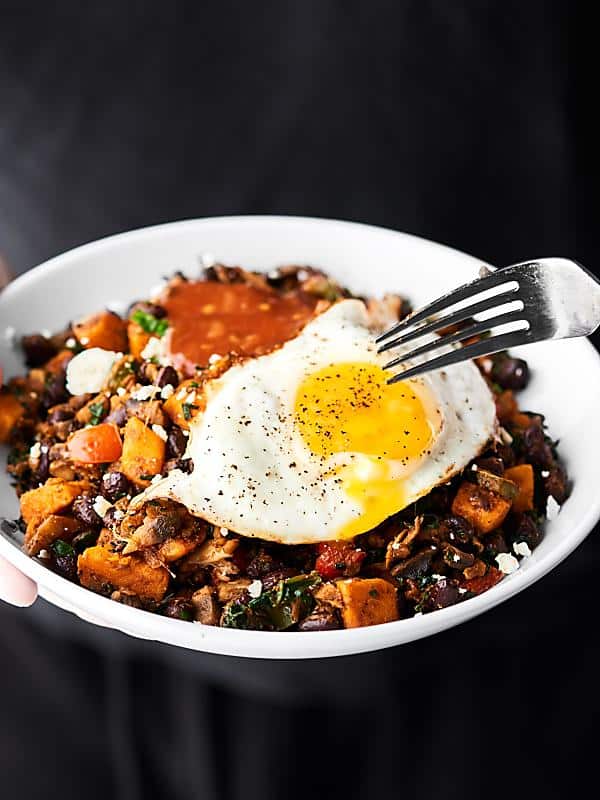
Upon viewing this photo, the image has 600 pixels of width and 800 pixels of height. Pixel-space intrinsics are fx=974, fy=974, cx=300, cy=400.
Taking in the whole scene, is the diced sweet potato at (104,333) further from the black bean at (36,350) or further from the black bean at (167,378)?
the black bean at (167,378)

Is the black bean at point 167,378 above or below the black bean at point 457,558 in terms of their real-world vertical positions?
above

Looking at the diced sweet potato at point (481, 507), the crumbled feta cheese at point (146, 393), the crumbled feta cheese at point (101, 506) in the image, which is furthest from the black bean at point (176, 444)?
the diced sweet potato at point (481, 507)

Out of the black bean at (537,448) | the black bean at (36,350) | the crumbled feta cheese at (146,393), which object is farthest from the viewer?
the black bean at (36,350)

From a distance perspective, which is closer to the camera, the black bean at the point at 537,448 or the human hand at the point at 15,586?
the human hand at the point at 15,586

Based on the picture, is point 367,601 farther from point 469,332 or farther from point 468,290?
point 468,290

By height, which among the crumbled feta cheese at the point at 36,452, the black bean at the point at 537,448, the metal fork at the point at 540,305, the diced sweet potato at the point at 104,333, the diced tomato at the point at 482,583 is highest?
the metal fork at the point at 540,305

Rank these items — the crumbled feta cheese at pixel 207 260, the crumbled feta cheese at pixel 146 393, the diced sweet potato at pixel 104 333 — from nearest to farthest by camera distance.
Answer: the crumbled feta cheese at pixel 146 393 < the diced sweet potato at pixel 104 333 < the crumbled feta cheese at pixel 207 260

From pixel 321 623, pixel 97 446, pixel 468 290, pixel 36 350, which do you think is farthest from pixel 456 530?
pixel 36 350
